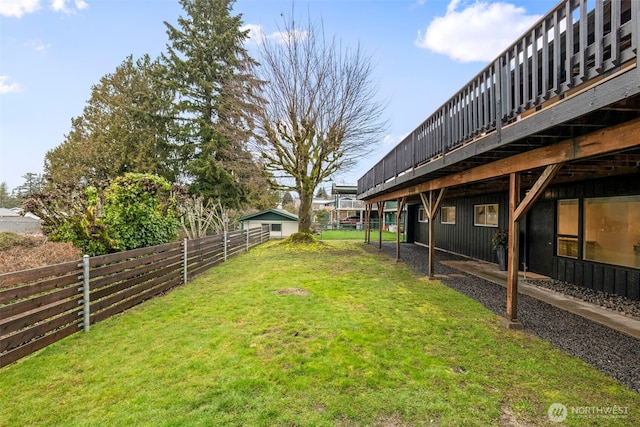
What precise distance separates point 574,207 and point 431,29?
8.92 m

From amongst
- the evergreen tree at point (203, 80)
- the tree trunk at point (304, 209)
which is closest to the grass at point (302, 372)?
the tree trunk at point (304, 209)

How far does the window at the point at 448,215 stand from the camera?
11867mm

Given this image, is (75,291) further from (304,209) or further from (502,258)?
(304,209)

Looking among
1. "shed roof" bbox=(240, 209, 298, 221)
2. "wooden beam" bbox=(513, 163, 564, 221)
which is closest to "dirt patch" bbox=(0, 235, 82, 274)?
"wooden beam" bbox=(513, 163, 564, 221)

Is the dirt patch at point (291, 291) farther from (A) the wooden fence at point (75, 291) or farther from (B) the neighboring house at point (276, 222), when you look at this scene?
(B) the neighboring house at point (276, 222)

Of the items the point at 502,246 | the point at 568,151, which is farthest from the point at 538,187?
the point at 502,246

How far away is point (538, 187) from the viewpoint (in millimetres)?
3514

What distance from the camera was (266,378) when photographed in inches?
105

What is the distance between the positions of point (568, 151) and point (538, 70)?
1.48 meters

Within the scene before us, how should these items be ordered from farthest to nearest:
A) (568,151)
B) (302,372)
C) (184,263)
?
(184,263) → (568,151) → (302,372)

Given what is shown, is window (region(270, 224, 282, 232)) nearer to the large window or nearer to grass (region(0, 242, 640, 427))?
grass (region(0, 242, 640, 427))

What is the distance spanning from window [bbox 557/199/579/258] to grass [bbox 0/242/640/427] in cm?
307

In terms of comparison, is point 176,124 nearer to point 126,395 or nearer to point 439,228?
point 439,228

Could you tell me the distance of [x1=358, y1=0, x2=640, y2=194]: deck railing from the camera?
90.4 inches
